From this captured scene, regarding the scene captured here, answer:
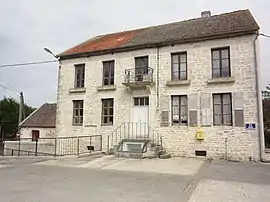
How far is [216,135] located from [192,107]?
6.45ft

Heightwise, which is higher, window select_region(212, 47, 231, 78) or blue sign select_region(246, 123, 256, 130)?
window select_region(212, 47, 231, 78)

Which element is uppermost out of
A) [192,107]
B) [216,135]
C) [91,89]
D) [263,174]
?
[91,89]

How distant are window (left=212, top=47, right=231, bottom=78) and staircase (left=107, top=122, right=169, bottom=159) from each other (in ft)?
15.8

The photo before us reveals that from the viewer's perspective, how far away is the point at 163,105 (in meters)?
16.0

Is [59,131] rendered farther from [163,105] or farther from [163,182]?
[163,182]

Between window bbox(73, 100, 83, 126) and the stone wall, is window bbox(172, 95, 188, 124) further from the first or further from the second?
the stone wall

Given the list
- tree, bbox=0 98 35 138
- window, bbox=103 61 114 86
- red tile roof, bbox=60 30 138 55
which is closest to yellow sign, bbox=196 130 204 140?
window, bbox=103 61 114 86

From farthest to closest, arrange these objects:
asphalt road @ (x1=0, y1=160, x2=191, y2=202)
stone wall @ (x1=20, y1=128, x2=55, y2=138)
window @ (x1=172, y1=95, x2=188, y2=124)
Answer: stone wall @ (x1=20, y1=128, x2=55, y2=138)
window @ (x1=172, y1=95, x2=188, y2=124)
asphalt road @ (x1=0, y1=160, x2=191, y2=202)

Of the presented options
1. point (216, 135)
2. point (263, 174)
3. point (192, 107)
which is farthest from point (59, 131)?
point (263, 174)

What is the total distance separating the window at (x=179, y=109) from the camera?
15555 millimetres

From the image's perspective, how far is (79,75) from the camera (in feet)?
63.1

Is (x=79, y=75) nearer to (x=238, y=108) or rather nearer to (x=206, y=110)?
(x=206, y=110)

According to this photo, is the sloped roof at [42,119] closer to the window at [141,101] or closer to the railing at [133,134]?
the railing at [133,134]

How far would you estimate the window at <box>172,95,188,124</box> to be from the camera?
1555 cm
